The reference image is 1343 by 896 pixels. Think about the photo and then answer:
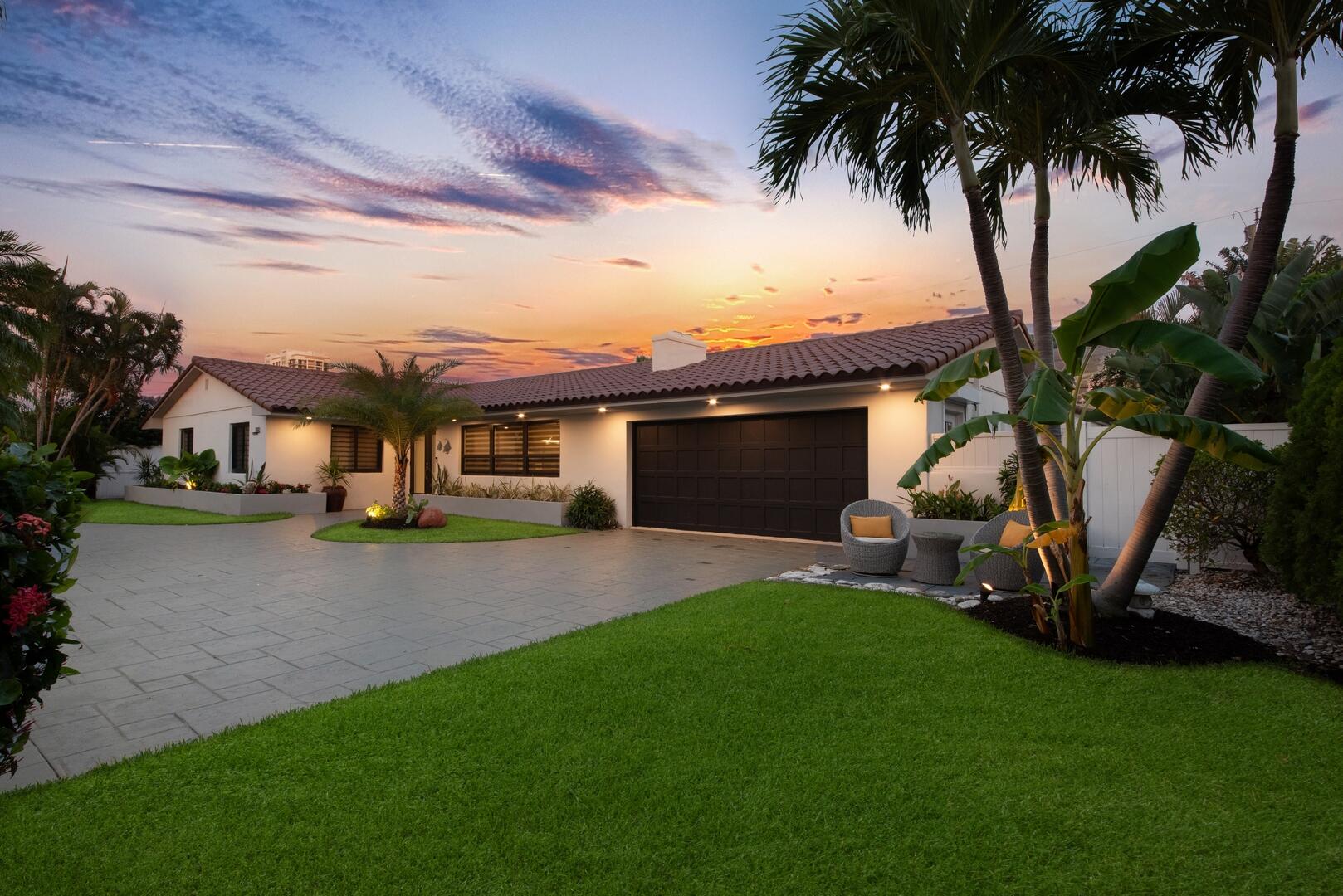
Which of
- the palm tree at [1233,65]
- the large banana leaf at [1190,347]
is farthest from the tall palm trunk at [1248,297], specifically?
the large banana leaf at [1190,347]

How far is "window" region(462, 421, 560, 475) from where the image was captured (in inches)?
687

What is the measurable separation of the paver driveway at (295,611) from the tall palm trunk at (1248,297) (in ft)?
15.2

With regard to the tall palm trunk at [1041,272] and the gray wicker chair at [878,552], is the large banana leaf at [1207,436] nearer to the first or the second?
the tall palm trunk at [1041,272]

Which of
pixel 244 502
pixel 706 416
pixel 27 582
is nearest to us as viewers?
pixel 27 582

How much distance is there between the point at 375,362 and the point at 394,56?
24.7ft

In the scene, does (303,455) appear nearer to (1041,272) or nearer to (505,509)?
(505,509)

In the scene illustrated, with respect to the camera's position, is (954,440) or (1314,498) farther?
(954,440)

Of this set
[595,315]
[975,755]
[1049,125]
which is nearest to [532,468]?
[595,315]

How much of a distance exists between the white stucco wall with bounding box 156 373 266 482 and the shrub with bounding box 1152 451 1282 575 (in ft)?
70.3

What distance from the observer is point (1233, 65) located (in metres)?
5.64

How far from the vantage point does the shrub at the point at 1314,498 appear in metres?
4.85

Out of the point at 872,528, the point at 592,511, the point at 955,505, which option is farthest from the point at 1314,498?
the point at 592,511

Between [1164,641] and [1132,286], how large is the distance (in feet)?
9.71

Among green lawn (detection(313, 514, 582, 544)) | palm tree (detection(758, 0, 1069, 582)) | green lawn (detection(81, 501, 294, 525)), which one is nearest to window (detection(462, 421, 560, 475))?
green lawn (detection(313, 514, 582, 544))
